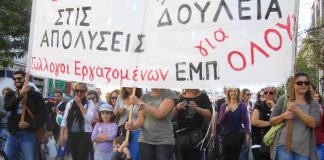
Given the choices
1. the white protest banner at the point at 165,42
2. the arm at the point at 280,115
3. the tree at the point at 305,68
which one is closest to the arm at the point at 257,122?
the arm at the point at 280,115

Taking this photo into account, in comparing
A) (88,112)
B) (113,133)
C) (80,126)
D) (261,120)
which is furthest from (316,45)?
(113,133)

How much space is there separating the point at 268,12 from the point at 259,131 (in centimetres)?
319

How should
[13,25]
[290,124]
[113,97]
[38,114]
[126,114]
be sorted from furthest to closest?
[13,25]
[113,97]
[126,114]
[38,114]
[290,124]

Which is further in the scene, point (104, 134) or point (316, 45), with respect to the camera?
point (316, 45)

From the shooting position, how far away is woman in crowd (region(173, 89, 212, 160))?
646 cm

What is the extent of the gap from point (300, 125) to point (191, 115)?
1828mm

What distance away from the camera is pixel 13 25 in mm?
15164

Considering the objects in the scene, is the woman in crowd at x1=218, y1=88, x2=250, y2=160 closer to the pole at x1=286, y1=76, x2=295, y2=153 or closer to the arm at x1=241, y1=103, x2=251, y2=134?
the arm at x1=241, y1=103, x2=251, y2=134

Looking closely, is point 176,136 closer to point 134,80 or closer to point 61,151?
point 134,80

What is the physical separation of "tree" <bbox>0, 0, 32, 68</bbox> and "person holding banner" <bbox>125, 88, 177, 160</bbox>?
31.1 feet

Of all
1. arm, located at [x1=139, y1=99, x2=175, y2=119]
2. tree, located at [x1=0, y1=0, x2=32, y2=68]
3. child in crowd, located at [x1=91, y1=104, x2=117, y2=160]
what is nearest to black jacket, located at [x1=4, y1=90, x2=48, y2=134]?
child in crowd, located at [x1=91, y1=104, x2=117, y2=160]

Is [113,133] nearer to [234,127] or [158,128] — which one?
[234,127]

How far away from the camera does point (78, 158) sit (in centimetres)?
772

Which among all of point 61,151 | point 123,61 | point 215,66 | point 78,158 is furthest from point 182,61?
point 61,151
